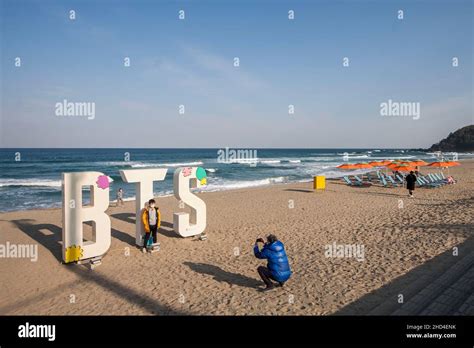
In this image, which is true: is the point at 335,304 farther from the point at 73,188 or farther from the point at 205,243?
the point at 73,188

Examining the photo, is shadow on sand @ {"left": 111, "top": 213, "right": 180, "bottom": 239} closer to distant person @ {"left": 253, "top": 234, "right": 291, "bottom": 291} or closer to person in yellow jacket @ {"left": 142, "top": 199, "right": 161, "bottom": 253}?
person in yellow jacket @ {"left": 142, "top": 199, "right": 161, "bottom": 253}

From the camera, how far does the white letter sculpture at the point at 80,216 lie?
725 centimetres

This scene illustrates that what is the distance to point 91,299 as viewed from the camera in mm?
5578

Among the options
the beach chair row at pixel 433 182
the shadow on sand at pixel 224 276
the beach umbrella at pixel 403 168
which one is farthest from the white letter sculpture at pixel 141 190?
the beach chair row at pixel 433 182

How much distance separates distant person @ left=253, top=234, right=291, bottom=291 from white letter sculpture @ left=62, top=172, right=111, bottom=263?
4299 mm

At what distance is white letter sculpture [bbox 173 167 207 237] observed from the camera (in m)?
9.19

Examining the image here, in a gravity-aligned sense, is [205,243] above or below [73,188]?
below

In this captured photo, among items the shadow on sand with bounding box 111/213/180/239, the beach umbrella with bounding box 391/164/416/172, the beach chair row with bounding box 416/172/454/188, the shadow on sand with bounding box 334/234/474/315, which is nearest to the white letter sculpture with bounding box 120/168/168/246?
the shadow on sand with bounding box 111/213/180/239

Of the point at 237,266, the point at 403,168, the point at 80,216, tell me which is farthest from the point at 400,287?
the point at 403,168

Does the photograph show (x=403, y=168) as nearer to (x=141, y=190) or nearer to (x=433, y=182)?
(x=433, y=182)

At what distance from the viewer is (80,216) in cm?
736

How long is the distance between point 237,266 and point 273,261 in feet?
5.74
